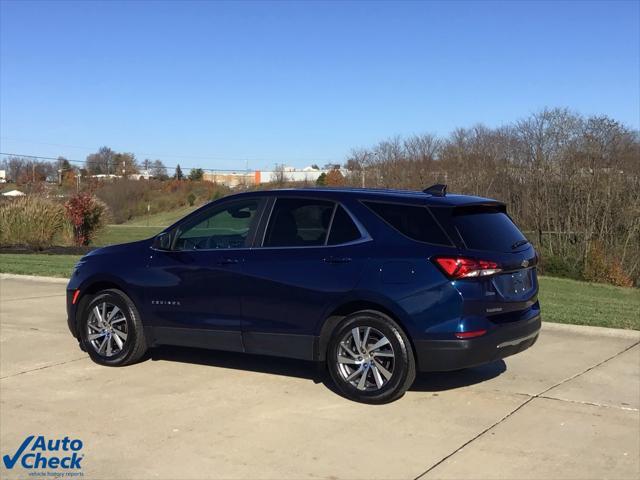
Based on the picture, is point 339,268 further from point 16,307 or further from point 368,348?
point 16,307

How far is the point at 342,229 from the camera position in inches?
232

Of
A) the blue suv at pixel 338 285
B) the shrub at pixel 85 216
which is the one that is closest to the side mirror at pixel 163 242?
the blue suv at pixel 338 285

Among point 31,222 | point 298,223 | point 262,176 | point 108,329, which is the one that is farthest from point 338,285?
point 262,176

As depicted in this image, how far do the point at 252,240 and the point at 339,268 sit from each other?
99 centimetres

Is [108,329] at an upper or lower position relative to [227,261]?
lower

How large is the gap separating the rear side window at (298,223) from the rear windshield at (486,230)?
1.14m

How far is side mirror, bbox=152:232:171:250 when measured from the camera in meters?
6.68

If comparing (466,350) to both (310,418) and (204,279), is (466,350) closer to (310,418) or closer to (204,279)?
(310,418)

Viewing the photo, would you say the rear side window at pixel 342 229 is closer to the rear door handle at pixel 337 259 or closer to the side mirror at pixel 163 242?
the rear door handle at pixel 337 259

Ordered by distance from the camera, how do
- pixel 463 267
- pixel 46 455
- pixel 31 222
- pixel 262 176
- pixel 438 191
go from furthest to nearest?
pixel 262 176 < pixel 31 222 < pixel 438 191 < pixel 463 267 < pixel 46 455

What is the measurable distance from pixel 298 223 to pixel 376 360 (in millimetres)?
1398

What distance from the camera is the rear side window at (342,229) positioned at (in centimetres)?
582

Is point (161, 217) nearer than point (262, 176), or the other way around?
point (161, 217)

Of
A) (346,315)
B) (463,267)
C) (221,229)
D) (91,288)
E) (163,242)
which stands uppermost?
(221,229)
